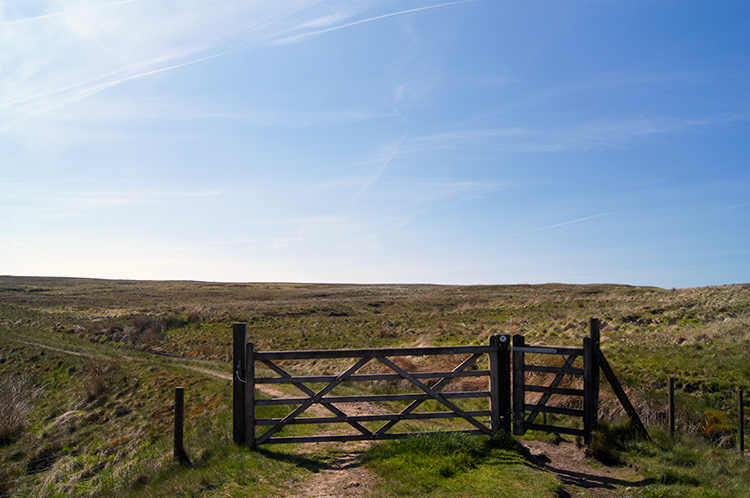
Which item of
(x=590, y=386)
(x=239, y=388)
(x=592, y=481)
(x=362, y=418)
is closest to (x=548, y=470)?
(x=592, y=481)

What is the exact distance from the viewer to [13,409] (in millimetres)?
15297

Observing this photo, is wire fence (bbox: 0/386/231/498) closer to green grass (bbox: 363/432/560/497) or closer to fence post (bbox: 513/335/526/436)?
green grass (bbox: 363/432/560/497)

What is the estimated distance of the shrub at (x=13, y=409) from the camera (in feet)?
48.0

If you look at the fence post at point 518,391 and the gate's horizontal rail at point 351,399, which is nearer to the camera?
A: the gate's horizontal rail at point 351,399

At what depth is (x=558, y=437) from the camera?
9031 millimetres

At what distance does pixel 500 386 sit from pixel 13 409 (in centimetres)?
1688

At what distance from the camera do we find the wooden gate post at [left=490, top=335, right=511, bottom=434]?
8078 millimetres

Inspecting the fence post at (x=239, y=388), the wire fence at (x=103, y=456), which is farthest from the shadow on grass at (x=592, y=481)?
the wire fence at (x=103, y=456)

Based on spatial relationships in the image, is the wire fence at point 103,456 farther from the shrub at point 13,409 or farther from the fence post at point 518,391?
the fence post at point 518,391

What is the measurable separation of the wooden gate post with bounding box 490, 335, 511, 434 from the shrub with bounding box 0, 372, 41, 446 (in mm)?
15852

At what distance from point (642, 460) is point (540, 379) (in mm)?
5942

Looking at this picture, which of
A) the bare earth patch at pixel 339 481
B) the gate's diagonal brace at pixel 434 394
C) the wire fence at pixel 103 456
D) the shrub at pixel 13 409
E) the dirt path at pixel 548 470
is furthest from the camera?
the shrub at pixel 13 409

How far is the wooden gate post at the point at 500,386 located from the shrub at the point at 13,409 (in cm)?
1585

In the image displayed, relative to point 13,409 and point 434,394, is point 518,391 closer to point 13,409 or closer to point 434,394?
point 434,394
